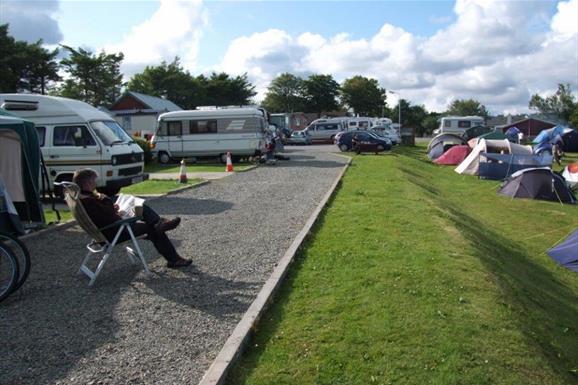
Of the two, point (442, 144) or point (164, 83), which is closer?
point (442, 144)

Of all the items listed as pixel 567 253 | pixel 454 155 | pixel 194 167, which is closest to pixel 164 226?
pixel 567 253

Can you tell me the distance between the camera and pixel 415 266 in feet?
22.2

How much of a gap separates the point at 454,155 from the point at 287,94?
200ft

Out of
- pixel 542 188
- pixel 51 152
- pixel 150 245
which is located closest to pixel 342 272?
pixel 150 245

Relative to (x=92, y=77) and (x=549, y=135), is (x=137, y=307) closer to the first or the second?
(x=549, y=135)

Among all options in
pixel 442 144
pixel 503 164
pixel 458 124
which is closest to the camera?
pixel 503 164

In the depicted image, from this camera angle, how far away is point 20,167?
9.09 m

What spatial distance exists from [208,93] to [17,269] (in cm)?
6949

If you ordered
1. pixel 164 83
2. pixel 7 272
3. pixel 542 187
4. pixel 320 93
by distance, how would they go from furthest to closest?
pixel 320 93 < pixel 164 83 < pixel 542 187 < pixel 7 272

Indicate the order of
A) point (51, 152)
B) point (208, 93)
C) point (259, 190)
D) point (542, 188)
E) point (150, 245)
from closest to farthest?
point (150, 245) < point (51, 152) < point (259, 190) < point (542, 188) < point (208, 93)

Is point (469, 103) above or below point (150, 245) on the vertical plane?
above

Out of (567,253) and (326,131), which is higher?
(326,131)

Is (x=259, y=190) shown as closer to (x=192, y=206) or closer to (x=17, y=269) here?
(x=192, y=206)

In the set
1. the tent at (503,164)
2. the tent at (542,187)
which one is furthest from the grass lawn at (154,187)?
the tent at (503,164)
